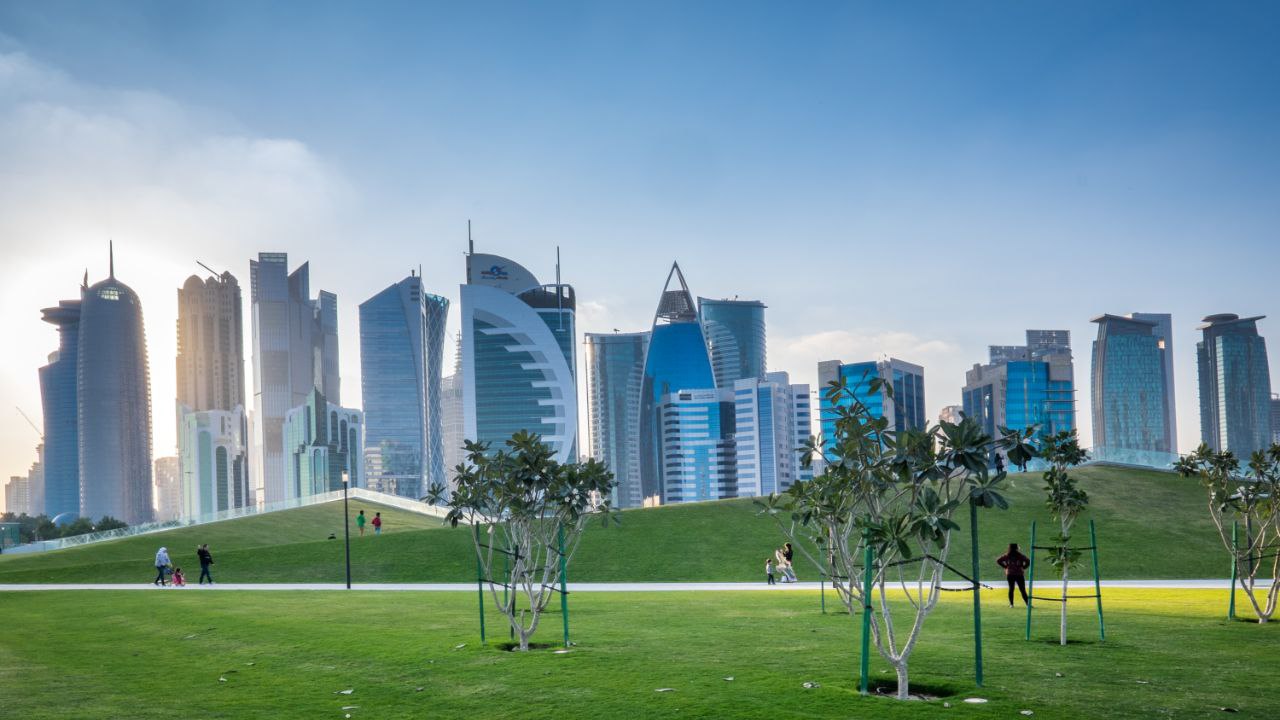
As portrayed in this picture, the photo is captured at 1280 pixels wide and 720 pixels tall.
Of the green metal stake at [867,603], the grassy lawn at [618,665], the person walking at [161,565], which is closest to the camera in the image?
the green metal stake at [867,603]

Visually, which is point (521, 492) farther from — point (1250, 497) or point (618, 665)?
point (1250, 497)

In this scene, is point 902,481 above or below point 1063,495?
above

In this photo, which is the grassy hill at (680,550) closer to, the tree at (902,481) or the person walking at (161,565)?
the person walking at (161,565)

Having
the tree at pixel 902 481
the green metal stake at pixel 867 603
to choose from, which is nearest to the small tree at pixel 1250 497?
the tree at pixel 902 481

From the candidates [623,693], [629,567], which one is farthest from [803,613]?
[629,567]

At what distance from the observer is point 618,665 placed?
1552cm

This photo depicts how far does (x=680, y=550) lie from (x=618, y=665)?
105 ft

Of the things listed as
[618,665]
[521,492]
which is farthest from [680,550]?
[618,665]

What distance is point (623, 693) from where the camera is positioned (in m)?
13.3

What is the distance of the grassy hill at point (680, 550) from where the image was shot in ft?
143

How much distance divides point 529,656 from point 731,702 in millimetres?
5126

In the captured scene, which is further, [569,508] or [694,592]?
[694,592]

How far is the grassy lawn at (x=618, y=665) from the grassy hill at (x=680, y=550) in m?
19.4

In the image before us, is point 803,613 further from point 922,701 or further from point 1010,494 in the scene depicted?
point 1010,494
